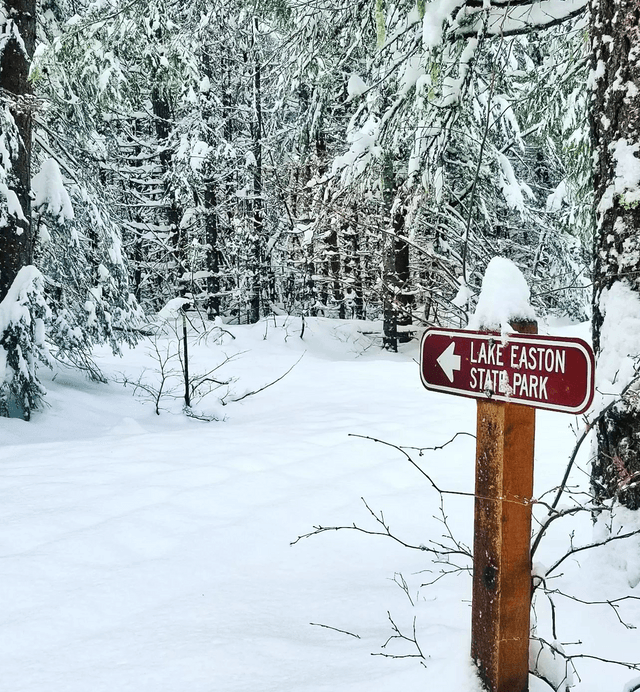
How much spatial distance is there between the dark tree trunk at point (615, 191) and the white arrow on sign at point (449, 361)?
99cm

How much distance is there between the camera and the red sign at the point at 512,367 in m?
1.62

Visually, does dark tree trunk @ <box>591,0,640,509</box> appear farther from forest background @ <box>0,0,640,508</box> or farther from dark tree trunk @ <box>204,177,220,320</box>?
dark tree trunk @ <box>204,177,220,320</box>

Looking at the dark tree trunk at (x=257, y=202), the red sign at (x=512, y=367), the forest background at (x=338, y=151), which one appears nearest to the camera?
the red sign at (x=512, y=367)

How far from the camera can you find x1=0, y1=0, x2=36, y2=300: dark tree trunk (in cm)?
653

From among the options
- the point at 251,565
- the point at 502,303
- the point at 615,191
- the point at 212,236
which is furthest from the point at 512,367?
the point at 212,236

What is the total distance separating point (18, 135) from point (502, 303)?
20.3 ft

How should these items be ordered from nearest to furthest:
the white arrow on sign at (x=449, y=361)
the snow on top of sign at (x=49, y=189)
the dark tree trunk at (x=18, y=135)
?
the white arrow on sign at (x=449, y=361), the dark tree trunk at (x=18, y=135), the snow on top of sign at (x=49, y=189)

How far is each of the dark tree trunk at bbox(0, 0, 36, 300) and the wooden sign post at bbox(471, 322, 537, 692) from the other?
6.09 meters

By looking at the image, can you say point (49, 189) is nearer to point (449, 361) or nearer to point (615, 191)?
point (615, 191)

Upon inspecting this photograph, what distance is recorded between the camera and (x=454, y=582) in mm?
3074

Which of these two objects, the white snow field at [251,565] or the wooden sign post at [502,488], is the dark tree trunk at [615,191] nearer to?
the white snow field at [251,565]

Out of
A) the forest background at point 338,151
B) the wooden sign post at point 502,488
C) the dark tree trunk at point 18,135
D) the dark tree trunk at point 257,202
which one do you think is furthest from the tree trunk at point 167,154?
the wooden sign post at point 502,488

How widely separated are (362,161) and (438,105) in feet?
6.18

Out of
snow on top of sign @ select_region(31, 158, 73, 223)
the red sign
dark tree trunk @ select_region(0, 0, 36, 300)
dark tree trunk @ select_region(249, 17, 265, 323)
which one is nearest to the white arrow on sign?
the red sign
